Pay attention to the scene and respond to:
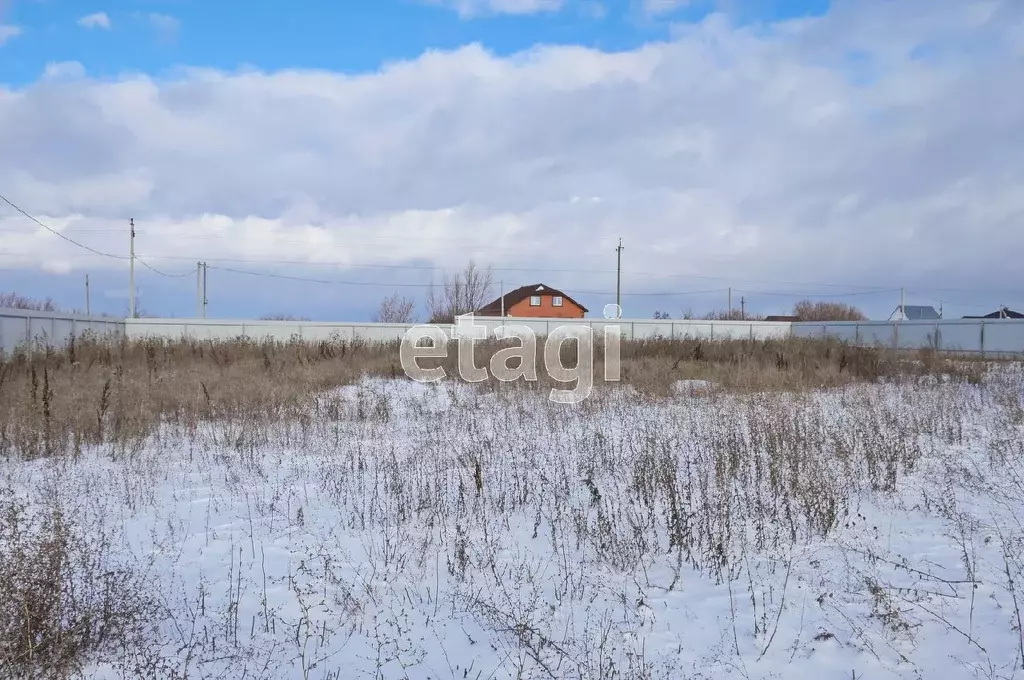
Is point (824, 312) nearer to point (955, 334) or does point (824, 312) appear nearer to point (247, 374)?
point (955, 334)

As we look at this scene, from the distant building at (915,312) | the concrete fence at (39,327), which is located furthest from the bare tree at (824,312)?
the concrete fence at (39,327)

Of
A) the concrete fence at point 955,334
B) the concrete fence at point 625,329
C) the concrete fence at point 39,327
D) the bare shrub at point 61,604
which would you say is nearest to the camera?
the bare shrub at point 61,604

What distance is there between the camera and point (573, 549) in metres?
3.82

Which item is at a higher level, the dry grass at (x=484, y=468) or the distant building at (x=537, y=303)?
the distant building at (x=537, y=303)

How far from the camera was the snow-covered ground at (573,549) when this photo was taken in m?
2.69

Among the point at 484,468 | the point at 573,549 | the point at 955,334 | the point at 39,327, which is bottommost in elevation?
the point at 573,549

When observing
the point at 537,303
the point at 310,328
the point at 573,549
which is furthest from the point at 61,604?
the point at 537,303

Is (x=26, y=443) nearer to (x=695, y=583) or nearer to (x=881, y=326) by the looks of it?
(x=695, y=583)

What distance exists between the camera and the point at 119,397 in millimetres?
8016

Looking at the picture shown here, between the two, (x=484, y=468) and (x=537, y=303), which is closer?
(x=484, y=468)

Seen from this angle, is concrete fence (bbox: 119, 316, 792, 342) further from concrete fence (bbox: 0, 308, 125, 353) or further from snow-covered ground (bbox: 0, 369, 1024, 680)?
snow-covered ground (bbox: 0, 369, 1024, 680)

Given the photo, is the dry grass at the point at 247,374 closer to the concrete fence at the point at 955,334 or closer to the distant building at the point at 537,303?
the concrete fence at the point at 955,334

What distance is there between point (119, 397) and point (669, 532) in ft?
25.1

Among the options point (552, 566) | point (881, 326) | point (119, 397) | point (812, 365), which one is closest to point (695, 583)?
point (552, 566)
